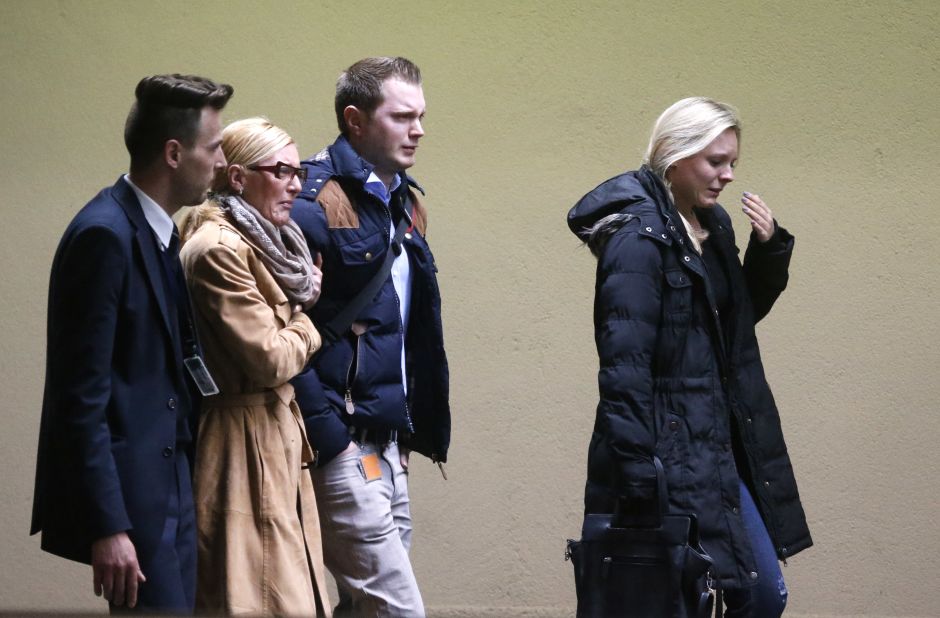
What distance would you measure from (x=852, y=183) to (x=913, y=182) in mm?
208

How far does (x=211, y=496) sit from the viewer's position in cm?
342

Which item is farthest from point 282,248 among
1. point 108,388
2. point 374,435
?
point 108,388

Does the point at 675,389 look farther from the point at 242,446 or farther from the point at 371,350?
the point at 242,446

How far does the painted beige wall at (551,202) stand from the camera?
5.41m

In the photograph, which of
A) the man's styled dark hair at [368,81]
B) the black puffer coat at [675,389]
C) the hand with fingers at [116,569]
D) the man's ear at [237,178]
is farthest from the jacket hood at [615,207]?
the hand with fingers at [116,569]

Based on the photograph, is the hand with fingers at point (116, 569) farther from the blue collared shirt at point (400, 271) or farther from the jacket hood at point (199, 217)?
the blue collared shirt at point (400, 271)

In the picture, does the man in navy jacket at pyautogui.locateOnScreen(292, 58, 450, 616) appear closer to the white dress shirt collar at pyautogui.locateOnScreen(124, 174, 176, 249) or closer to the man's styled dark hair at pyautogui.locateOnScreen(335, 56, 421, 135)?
the man's styled dark hair at pyautogui.locateOnScreen(335, 56, 421, 135)

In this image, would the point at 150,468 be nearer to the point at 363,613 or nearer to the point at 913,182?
the point at 363,613

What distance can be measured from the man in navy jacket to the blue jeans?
781 millimetres

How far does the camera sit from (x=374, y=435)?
12.8 feet

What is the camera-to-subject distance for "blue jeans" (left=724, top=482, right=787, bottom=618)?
3734 millimetres

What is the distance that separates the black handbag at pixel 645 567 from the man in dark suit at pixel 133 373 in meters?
1.00

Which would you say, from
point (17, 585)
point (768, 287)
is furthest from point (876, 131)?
point (17, 585)

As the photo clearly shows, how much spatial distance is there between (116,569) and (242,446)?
0.59 meters
